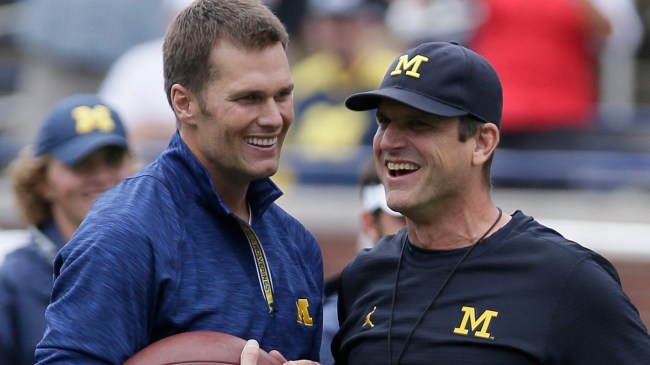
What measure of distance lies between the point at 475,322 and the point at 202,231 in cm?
80

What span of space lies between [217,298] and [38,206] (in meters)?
2.10

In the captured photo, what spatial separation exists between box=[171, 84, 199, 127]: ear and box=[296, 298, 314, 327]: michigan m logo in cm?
63

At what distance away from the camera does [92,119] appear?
231 inches

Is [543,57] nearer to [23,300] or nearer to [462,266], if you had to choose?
[23,300]

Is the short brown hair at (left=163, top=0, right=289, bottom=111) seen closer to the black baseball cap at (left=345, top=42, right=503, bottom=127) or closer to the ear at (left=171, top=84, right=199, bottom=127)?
the ear at (left=171, top=84, right=199, bottom=127)

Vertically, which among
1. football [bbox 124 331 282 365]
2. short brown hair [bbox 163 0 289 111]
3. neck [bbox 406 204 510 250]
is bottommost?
football [bbox 124 331 282 365]

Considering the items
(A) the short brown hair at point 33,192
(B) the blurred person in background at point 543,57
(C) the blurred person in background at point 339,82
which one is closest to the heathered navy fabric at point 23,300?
(A) the short brown hair at point 33,192

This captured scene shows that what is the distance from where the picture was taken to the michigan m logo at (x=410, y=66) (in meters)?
4.10

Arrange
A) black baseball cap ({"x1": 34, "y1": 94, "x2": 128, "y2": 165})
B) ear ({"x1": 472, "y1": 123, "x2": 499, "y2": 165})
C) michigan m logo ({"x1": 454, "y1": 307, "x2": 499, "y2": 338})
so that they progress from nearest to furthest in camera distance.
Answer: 1. michigan m logo ({"x1": 454, "y1": 307, "x2": 499, "y2": 338})
2. ear ({"x1": 472, "y1": 123, "x2": 499, "y2": 165})
3. black baseball cap ({"x1": 34, "y1": 94, "x2": 128, "y2": 165})

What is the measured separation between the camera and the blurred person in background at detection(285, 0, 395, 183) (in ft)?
32.9

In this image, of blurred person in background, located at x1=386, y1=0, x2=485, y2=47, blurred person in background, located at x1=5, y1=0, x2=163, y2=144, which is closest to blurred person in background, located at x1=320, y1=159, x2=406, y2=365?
blurred person in background, located at x1=386, y1=0, x2=485, y2=47

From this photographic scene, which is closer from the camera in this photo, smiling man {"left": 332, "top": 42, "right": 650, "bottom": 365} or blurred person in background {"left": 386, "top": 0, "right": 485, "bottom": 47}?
smiling man {"left": 332, "top": 42, "right": 650, "bottom": 365}

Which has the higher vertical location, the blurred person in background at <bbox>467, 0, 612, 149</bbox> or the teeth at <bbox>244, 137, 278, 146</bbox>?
the teeth at <bbox>244, 137, 278, 146</bbox>

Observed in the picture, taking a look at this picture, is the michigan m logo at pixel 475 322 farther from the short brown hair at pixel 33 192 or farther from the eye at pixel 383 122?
the short brown hair at pixel 33 192
